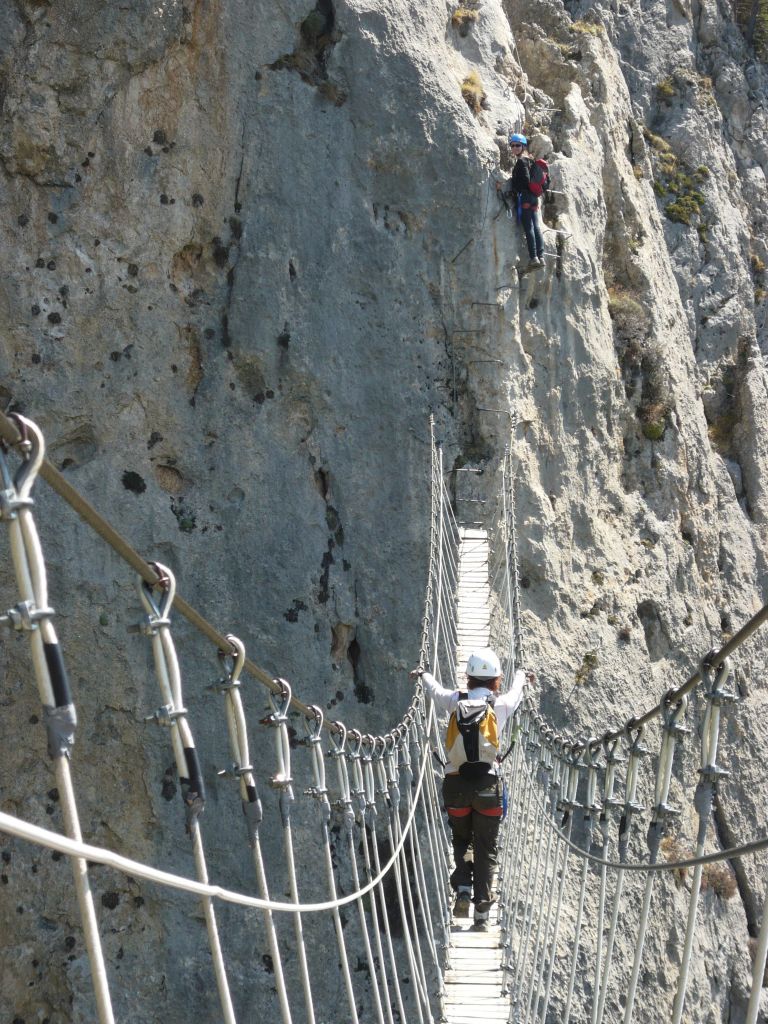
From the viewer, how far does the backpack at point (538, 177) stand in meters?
10.8

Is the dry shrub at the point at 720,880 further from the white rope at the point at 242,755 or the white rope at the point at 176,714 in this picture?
the white rope at the point at 176,714

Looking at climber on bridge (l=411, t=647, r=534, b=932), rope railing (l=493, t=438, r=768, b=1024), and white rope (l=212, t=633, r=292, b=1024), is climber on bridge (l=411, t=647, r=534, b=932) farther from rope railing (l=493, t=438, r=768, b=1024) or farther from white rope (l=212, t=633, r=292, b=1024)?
white rope (l=212, t=633, r=292, b=1024)

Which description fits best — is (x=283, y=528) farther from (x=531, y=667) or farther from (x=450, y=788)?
(x=450, y=788)

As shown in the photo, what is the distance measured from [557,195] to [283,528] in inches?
174

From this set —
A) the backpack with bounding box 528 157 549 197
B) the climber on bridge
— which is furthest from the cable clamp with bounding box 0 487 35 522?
the backpack with bounding box 528 157 549 197

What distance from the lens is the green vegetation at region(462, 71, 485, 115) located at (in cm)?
1107

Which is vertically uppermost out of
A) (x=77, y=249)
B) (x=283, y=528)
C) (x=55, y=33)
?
(x=55, y=33)

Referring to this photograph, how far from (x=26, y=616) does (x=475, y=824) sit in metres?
3.54

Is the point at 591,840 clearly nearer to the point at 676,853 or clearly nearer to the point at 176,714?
the point at 176,714

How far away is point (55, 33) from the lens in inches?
375

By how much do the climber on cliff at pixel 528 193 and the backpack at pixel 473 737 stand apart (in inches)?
256

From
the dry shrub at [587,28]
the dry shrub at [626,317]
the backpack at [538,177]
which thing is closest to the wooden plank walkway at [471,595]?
the backpack at [538,177]

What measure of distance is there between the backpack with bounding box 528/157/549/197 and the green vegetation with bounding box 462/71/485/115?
710mm

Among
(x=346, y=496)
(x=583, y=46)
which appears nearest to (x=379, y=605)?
(x=346, y=496)
